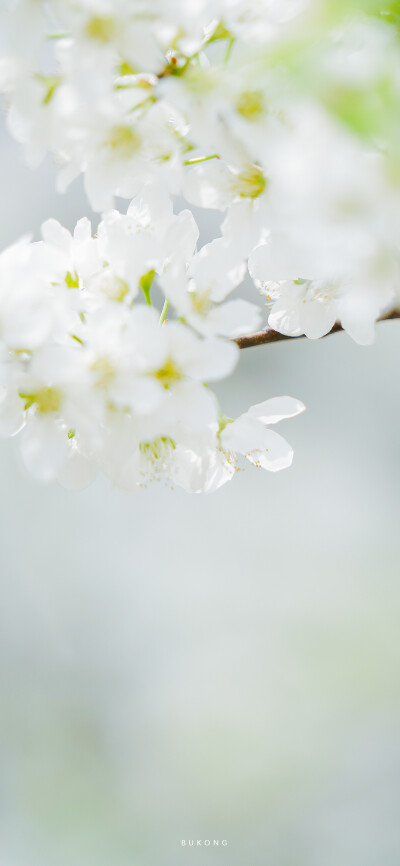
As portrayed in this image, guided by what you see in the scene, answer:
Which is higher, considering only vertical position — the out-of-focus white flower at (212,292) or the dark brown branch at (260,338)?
the out-of-focus white flower at (212,292)

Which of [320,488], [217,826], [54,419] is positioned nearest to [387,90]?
[54,419]

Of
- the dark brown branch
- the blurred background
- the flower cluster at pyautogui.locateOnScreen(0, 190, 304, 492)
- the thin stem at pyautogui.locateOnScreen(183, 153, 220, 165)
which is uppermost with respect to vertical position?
the thin stem at pyautogui.locateOnScreen(183, 153, 220, 165)

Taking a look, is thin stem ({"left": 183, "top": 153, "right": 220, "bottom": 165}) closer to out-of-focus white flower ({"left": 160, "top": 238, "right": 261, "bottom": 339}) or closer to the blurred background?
out-of-focus white flower ({"left": 160, "top": 238, "right": 261, "bottom": 339})

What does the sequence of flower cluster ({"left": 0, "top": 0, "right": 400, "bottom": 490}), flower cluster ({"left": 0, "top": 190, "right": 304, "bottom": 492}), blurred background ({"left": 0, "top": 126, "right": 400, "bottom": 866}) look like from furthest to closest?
blurred background ({"left": 0, "top": 126, "right": 400, "bottom": 866}) → flower cluster ({"left": 0, "top": 190, "right": 304, "bottom": 492}) → flower cluster ({"left": 0, "top": 0, "right": 400, "bottom": 490})

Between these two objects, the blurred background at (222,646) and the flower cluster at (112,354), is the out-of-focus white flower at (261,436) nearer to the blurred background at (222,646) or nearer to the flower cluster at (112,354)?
the flower cluster at (112,354)

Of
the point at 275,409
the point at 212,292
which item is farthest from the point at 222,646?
the point at 212,292

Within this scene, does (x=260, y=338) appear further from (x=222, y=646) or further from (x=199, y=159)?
(x=222, y=646)

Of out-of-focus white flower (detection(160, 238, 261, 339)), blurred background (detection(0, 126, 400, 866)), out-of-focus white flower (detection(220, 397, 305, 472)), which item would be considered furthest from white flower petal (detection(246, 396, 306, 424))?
blurred background (detection(0, 126, 400, 866))

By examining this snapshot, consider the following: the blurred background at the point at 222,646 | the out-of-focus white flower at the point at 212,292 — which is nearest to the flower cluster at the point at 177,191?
the out-of-focus white flower at the point at 212,292
